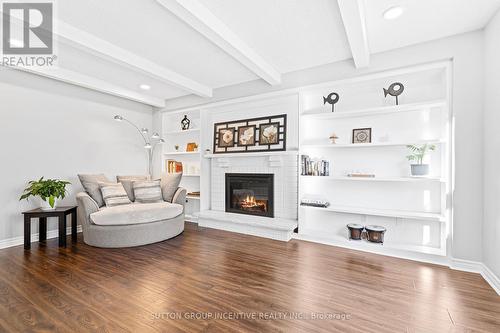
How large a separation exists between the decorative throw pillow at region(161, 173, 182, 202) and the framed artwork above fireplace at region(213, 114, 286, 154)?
3.00 feet

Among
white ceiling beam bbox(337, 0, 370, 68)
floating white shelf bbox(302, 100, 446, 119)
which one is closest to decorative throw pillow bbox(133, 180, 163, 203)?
floating white shelf bbox(302, 100, 446, 119)

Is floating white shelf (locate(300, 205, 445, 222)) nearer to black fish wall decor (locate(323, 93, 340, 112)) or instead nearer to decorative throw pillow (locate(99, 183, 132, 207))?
black fish wall decor (locate(323, 93, 340, 112))

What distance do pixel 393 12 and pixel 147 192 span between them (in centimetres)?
398

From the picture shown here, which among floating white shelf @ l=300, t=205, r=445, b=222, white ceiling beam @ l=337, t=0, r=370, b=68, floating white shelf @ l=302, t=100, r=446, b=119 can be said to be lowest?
floating white shelf @ l=300, t=205, r=445, b=222

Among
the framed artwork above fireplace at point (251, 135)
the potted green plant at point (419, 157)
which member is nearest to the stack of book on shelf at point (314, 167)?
the framed artwork above fireplace at point (251, 135)

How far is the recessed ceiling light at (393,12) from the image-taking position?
2.06 metres

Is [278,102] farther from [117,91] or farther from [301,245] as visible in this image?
[117,91]

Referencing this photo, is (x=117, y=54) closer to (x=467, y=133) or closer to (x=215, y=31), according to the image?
(x=215, y=31)

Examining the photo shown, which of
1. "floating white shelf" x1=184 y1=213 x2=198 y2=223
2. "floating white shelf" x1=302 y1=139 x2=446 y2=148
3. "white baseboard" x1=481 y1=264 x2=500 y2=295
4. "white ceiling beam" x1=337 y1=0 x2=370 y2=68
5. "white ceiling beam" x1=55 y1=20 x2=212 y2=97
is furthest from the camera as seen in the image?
"floating white shelf" x1=184 y1=213 x2=198 y2=223

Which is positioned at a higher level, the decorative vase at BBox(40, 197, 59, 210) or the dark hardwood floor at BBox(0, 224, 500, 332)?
the decorative vase at BBox(40, 197, 59, 210)

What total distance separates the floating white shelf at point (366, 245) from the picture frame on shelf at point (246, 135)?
5.75ft

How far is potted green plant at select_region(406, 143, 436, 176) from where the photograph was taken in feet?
8.84

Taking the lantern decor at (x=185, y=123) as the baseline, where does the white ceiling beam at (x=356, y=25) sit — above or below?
above

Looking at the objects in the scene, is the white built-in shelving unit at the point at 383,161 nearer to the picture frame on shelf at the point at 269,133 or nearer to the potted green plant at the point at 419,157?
the potted green plant at the point at 419,157
